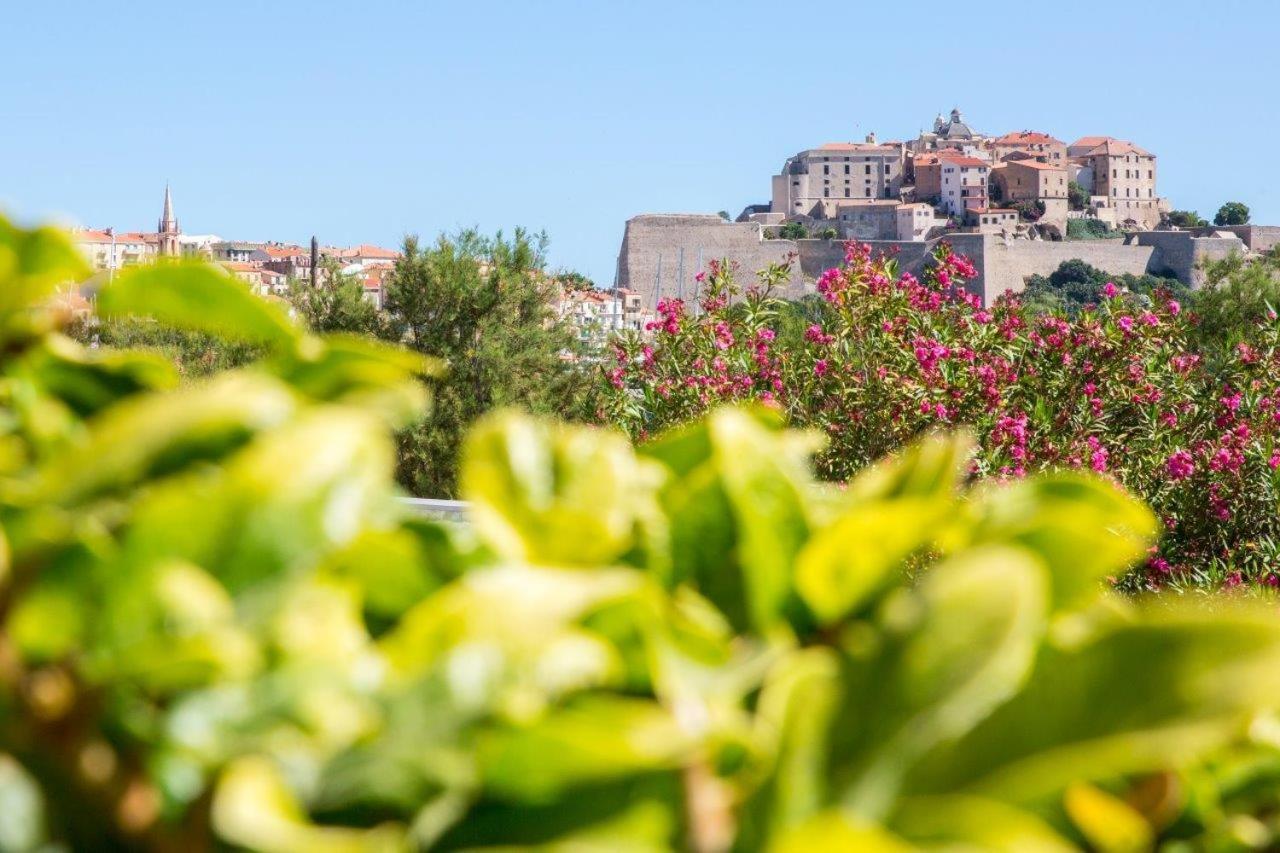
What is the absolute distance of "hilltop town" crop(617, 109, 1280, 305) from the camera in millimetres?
40031

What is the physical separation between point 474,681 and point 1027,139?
69025 mm

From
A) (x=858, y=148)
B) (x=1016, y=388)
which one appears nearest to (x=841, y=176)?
(x=858, y=148)

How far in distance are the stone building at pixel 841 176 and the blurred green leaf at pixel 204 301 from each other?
60.6 meters

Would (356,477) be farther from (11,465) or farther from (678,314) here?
(678,314)

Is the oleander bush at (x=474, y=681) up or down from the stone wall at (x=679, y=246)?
down

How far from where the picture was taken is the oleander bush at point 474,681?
33cm

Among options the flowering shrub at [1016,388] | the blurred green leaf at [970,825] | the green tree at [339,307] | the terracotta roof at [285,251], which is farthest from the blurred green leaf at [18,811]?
the terracotta roof at [285,251]

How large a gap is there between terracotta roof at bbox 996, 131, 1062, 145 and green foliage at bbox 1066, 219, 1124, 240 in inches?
434

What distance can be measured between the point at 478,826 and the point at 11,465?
0.62ft

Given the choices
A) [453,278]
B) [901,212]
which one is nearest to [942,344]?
[453,278]

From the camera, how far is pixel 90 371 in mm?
471

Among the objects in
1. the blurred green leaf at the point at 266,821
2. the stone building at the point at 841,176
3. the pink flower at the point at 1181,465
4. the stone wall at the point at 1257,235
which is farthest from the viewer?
the stone building at the point at 841,176

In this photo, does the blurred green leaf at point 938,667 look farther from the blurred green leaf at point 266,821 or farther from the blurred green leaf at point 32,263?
the blurred green leaf at point 32,263

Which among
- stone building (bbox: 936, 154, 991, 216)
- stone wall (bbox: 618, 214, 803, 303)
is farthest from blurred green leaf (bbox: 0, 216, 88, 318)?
stone building (bbox: 936, 154, 991, 216)
